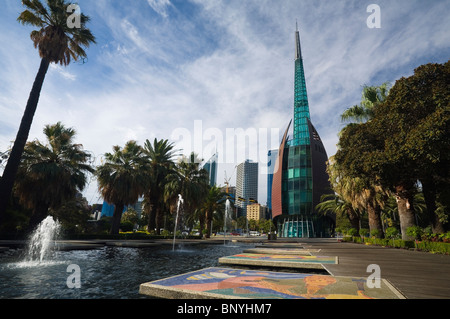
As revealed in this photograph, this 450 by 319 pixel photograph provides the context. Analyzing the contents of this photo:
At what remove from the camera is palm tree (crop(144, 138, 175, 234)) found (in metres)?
31.8

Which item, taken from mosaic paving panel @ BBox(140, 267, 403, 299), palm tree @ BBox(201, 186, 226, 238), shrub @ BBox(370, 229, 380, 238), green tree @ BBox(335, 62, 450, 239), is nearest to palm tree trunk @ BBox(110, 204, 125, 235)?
palm tree @ BBox(201, 186, 226, 238)

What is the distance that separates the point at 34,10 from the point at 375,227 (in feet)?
114

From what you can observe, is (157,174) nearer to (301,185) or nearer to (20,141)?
(20,141)

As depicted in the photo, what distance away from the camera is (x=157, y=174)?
32.0 metres

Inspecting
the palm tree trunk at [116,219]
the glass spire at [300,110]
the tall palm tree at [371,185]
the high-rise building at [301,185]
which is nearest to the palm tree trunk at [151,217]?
the palm tree trunk at [116,219]

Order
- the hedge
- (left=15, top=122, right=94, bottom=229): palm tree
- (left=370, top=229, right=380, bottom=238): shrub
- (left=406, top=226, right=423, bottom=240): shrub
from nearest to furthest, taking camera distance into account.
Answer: the hedge → (left=406, top=226, right=423, bottom=240): shrub → (left=15, top=122, right=94, bottom=229): palm tree → (left=370, top=229, right=380, bottom=238): shrub

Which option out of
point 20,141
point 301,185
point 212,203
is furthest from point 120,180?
point 301,185

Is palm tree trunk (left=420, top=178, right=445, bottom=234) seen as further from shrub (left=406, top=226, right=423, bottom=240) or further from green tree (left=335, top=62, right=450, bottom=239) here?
shrub (left=406, top=226, right=423, bottom=240)

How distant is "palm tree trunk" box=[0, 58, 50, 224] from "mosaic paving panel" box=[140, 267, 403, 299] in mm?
15938

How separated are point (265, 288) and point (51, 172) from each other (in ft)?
72.7

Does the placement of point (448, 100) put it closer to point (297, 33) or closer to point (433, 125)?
point (433, 125)

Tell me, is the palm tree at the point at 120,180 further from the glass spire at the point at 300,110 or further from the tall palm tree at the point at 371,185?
the glass spire at the point at 300,110

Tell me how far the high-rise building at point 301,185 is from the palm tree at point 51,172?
54.5 meters

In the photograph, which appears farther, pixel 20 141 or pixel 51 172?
pixel 51 172
